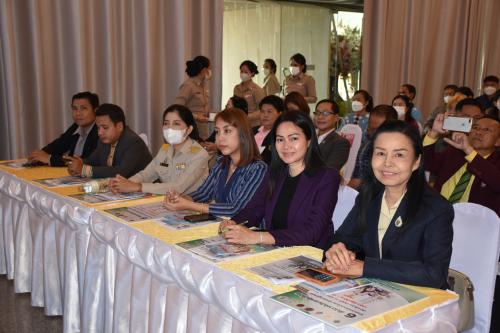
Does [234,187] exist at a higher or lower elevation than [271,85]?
lower

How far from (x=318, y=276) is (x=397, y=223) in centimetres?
34

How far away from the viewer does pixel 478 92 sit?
388 inches

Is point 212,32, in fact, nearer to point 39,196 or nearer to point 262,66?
point 262,66

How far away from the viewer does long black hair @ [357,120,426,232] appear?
6.01 feet

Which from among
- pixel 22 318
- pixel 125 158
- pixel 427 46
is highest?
pixel 427 46

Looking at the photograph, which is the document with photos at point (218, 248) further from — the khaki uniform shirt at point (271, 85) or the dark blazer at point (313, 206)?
the khaki uniform shirt at point (271, 85)

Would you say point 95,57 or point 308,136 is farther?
point 95,57

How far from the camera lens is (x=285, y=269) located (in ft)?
5.97

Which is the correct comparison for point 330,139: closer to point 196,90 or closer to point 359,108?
point 359,108

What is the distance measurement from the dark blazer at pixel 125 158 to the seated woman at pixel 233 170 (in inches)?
38.2

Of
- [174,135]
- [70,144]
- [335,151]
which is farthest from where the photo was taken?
[70,144]

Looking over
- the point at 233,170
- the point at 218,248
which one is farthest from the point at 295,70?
the point at 218,248

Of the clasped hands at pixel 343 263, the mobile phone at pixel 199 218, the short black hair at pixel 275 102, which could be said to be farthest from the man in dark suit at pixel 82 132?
the clasped hands at pixel 343 263

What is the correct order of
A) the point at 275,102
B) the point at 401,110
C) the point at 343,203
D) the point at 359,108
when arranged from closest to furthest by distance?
the point at 343,203 < the point at 275,102 < the point at 359,108 < the point at 401,110
